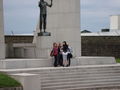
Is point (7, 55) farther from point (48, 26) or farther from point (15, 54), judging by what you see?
point (48, 26)

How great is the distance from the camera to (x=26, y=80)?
1894 centimetres

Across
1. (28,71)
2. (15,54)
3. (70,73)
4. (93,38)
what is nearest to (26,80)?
(28,71)

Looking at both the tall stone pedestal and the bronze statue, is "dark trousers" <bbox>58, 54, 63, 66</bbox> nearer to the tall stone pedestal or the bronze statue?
the tall stone pedestal

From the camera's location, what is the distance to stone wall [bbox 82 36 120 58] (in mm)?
42156

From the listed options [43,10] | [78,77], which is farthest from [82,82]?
[43,10]

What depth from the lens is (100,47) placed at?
42.5m

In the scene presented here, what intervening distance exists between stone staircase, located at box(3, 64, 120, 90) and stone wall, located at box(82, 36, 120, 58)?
57.3 ft

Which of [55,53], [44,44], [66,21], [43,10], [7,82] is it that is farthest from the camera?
[66,21]

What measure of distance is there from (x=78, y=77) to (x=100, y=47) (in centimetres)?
2026

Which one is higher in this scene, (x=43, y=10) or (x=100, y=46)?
(x=43, y=10)

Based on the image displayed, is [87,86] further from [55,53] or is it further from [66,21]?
[66,21]

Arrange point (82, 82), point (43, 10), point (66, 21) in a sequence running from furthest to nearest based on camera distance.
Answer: point (66, 21)
point (43, 10)
point (82, 82)

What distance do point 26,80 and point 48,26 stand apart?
12.2 meters

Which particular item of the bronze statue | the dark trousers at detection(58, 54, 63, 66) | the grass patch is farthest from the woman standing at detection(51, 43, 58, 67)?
the grass patch
